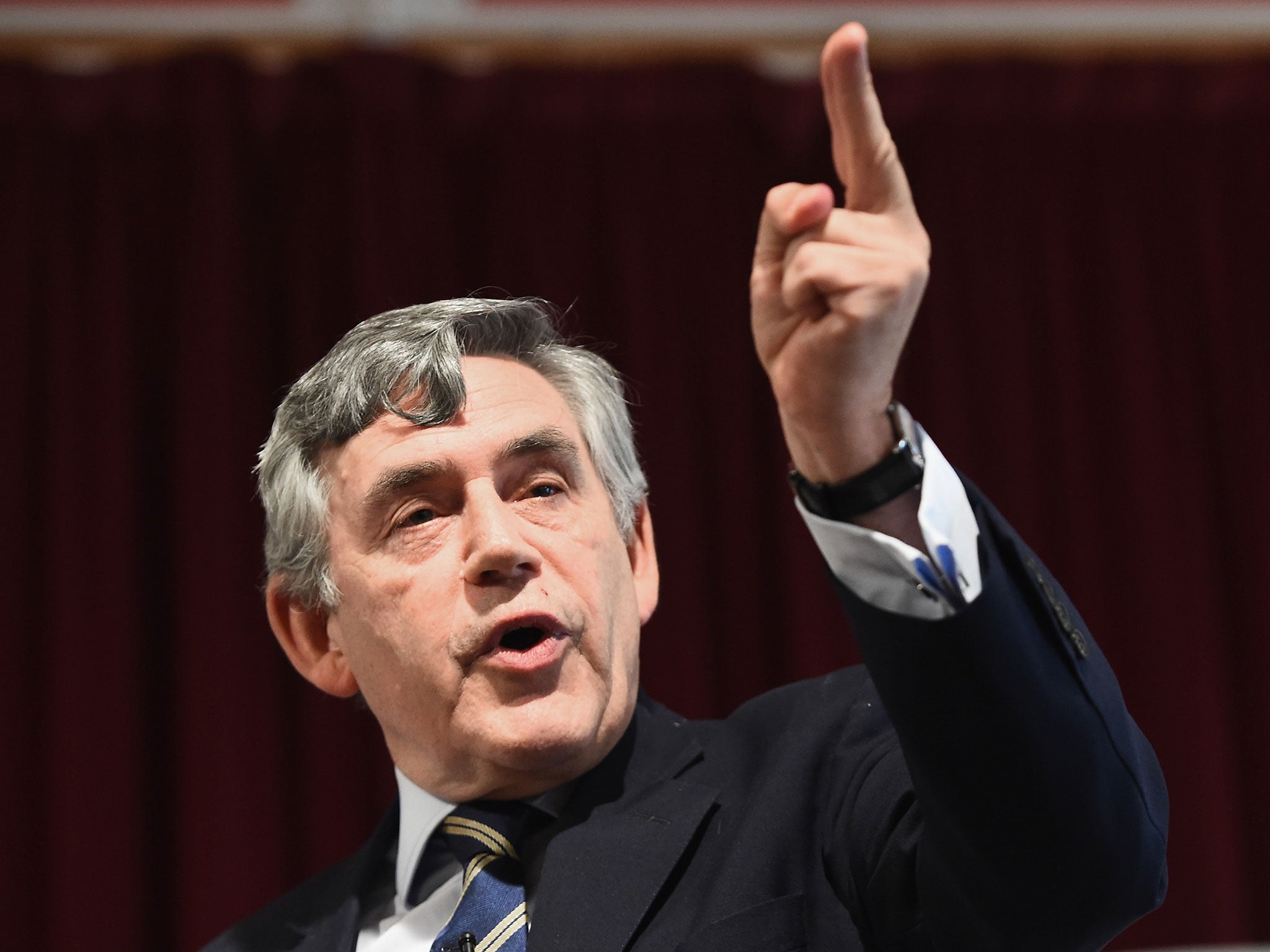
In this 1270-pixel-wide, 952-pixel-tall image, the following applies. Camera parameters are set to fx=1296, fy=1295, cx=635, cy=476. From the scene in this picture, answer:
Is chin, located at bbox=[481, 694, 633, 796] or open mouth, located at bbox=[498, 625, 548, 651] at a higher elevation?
open mouth, located at bbox=[498, 625, 548, 651]

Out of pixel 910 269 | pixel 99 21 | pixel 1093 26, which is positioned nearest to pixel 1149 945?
pixel 1093 26

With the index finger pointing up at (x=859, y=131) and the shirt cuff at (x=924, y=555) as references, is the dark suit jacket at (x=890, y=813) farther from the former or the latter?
the index finger pointing up at (x=859, y=131)

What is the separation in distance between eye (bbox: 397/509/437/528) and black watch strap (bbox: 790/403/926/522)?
67 cm

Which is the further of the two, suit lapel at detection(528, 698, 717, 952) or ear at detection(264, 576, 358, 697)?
ear at detection(264, 576, 358, 697)

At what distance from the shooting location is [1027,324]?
10.1ft

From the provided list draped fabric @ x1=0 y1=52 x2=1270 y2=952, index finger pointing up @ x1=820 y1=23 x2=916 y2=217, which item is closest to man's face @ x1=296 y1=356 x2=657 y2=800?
index finger pointing up @ x1=820 y1=23 x2=916 y2=217

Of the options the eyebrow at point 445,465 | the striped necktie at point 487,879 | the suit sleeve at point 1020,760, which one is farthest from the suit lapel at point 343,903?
the suit sleeve at point 1020,760

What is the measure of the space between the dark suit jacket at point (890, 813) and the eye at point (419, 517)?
346 mm

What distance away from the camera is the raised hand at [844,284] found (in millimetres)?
922

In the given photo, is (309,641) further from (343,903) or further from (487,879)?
(487,879)

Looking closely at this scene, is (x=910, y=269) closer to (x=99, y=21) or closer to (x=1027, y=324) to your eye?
(x=1027, y=324)

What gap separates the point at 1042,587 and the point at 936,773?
166 millimetres

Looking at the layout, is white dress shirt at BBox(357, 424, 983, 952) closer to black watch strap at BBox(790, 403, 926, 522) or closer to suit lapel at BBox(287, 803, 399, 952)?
black watch strap at BBox(790, 403, 926, 522)

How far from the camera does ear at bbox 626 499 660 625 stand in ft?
5.61
